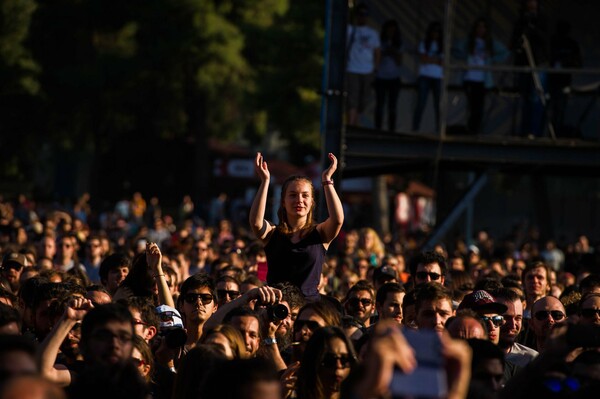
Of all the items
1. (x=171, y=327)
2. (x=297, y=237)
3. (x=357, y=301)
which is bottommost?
(x=357, y=301)

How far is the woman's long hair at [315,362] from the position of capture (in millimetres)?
6582

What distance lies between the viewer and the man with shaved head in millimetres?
9297

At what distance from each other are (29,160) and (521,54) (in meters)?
35.3

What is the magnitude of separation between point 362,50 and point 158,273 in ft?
34.0

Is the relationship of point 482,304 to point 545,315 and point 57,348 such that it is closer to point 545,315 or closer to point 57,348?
point 545,315

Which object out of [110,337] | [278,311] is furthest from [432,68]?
[110,337]

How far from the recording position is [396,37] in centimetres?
1953

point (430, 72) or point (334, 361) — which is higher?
point (430, 72)

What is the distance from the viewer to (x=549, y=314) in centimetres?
933

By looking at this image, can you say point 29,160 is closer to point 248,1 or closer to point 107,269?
point 248,1

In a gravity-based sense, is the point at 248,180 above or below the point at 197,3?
below

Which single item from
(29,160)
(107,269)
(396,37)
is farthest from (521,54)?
(29,160)

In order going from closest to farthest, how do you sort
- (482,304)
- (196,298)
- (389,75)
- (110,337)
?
(110,337)
(482,304)
(196,298)
(389,75)

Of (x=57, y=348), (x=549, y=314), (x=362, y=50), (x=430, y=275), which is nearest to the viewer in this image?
(x=57, y=348)
